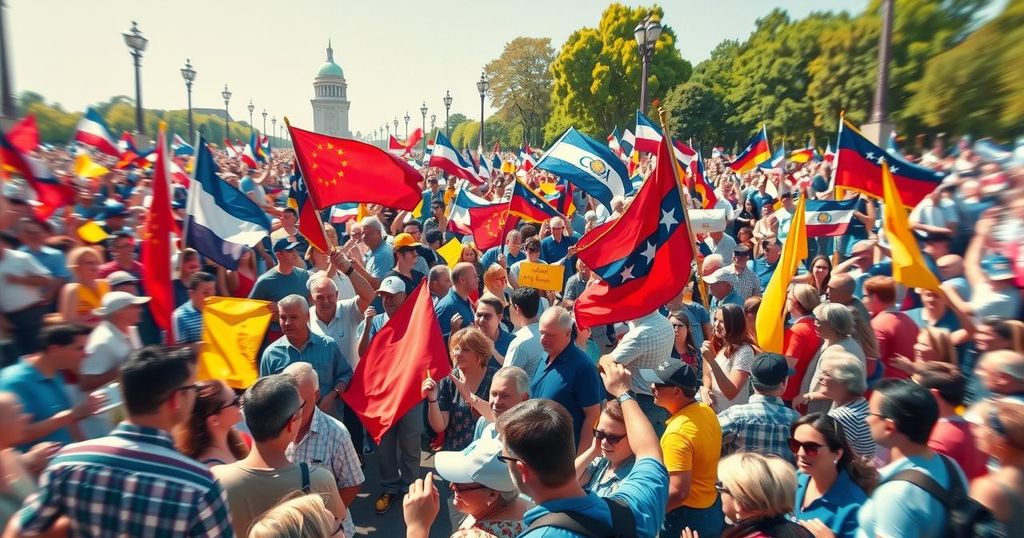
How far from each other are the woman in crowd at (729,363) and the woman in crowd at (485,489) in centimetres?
237

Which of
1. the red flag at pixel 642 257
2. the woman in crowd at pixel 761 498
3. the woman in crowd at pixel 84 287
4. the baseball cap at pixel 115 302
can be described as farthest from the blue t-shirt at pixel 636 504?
the woman in crowd at pixel 84 287

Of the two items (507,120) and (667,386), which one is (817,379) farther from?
(507,120)

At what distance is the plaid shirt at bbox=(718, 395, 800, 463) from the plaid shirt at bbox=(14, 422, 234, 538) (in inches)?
103

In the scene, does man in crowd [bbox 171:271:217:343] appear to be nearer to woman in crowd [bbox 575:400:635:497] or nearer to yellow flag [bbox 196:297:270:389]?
yellow flag [bbox 196:297:270:389]

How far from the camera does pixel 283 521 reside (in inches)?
86.4

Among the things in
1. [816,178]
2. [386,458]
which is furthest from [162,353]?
[816,178]

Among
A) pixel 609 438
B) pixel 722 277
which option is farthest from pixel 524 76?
pixel 609 438

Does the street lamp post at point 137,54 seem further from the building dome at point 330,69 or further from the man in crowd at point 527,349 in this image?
Answer: the building dome at point 330,69

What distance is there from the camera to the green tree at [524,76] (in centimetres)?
7100

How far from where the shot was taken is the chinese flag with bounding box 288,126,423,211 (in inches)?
229

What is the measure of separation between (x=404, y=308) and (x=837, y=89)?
39.3 m

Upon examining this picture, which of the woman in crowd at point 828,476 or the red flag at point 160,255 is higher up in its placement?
the red flag at point 160,255

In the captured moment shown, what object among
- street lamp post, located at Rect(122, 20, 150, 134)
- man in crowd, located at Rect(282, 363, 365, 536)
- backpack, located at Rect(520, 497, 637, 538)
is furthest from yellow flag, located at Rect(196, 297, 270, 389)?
street lamp post, located at Rect(122, 20, 150, 134)

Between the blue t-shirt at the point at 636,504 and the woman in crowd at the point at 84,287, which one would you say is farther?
the woman in crowd at the point at 84,287
